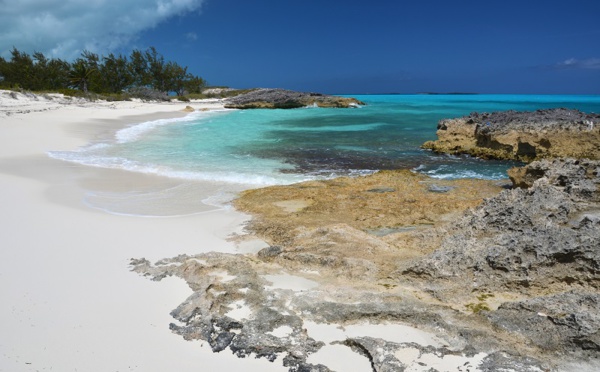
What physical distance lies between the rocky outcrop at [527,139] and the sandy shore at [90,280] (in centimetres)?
1236

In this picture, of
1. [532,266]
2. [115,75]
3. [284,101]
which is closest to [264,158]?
[532,266]

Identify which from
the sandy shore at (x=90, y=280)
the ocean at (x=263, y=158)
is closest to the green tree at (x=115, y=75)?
the ocean at (x=263, y=158)

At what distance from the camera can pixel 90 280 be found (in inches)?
176

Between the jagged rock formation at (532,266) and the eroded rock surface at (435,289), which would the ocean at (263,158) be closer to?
the eroded rock surface at (435,289)

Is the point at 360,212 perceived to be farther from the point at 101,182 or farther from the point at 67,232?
the point at 101,182

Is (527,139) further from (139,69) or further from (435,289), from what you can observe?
(139,69)

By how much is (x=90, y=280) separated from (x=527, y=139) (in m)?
16.5

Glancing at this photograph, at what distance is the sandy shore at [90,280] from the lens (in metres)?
3.20

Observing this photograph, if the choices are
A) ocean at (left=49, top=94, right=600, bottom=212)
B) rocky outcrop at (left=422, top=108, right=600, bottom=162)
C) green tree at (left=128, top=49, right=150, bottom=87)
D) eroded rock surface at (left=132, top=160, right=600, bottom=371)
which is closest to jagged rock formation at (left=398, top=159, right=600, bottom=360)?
eroded rock surface at (left=132, top=160, right=600, bottom=371)

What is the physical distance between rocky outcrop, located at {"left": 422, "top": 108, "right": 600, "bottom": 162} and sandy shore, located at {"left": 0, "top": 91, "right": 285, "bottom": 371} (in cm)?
1236

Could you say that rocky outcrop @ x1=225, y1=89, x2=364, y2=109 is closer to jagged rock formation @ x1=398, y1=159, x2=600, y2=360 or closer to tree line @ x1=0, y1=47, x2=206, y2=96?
tree line @ x1=0, y1=47, x2=206, y2=96

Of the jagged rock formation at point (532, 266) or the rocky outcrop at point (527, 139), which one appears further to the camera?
the rocky outcrop at point (527, 139)

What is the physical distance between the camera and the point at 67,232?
5957mm

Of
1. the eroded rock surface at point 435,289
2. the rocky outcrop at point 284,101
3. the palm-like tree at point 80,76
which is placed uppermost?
the palm-like tree at point 80,76
